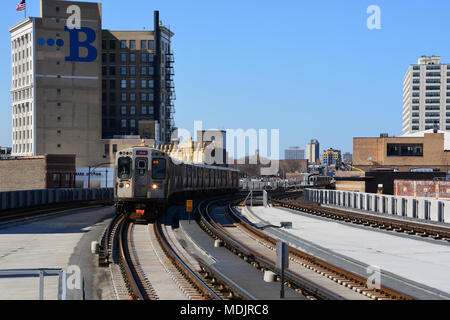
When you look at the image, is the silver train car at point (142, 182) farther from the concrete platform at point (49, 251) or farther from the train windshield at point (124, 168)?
the concrete platform at point (49, 251)

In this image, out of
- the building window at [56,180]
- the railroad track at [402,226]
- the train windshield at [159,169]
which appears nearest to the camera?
the railroad track at [402,226]

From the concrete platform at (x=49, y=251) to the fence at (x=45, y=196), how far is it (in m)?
5.98

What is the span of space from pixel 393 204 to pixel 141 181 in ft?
53.5

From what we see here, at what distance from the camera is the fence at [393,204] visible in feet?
101

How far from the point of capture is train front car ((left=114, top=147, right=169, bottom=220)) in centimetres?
2936

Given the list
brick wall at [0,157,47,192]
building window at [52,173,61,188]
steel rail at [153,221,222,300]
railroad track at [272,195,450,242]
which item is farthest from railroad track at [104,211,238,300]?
building window at [52,173,61,188]

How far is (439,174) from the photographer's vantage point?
209 feet

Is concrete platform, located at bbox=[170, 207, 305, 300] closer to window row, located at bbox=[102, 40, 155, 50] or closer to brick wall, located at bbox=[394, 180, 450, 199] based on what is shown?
brick wall, located at bbox=[394, 180, 450, 199]

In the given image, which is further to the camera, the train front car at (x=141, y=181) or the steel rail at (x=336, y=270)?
the train front car at (x=141, y=181)

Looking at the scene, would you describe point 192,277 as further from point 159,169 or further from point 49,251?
point 159,169

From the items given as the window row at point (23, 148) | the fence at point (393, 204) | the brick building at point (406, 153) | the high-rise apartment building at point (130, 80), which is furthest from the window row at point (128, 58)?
the fence at point (393, 204)

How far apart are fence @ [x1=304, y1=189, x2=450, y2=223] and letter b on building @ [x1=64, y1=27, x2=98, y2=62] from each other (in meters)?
75.0
